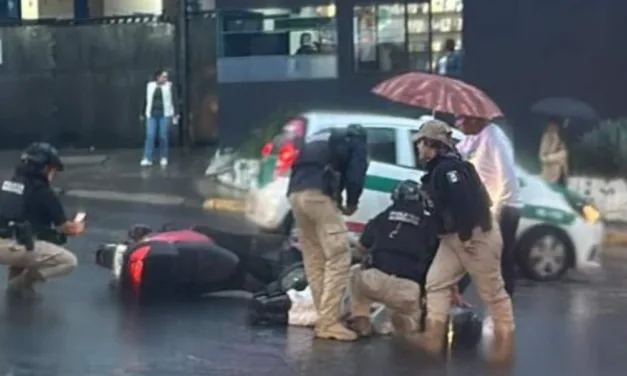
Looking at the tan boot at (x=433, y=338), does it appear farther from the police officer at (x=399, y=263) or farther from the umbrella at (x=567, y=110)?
the umbrella at (x=567, y=110)

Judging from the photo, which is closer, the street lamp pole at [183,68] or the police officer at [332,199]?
the police officer at [332,199]

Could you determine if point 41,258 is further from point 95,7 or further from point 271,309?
point 95,7

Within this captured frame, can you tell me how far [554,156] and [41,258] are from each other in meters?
8.12

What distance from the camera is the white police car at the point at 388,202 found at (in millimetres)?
15211

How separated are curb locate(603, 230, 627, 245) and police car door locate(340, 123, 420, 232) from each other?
4299 mm

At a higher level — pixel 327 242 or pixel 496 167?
pixel 496 167

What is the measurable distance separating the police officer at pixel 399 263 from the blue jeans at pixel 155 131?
1720 cm

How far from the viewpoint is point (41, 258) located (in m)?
12.9

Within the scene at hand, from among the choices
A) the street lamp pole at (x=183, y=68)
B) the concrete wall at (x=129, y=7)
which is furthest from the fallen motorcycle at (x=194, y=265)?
the concrete wall at (x=129, y=7)

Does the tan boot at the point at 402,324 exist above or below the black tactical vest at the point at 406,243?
below

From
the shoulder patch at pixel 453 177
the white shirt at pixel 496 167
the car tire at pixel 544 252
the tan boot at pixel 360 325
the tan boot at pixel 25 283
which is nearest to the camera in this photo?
the shoulder patch at pixel 453 177

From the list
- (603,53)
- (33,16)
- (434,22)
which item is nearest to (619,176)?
(603,53)

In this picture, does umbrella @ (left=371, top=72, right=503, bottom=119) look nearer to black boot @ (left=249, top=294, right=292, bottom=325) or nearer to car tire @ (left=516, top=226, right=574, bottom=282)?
black boot @ (left=249, top=294, right=292, bottom=325)

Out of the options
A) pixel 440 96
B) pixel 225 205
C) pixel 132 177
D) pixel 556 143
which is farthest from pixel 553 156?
pixel 132 177
